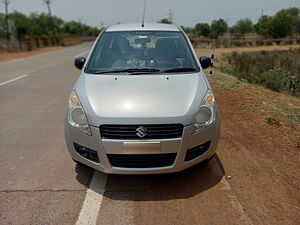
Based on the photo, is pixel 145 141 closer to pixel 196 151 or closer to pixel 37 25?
pixel 196 151

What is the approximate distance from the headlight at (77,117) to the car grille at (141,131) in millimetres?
227

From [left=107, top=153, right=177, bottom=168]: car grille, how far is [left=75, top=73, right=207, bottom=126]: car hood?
14.0 inches

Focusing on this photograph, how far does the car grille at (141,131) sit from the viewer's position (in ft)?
8.54

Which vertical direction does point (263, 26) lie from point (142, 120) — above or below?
below

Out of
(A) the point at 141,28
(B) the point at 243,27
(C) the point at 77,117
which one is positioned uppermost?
(A) the point at 141,28

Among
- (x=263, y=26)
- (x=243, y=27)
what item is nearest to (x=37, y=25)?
(x=243, y=27)

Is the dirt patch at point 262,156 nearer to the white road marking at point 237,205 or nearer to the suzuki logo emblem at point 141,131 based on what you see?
the white road marking at point 237,205

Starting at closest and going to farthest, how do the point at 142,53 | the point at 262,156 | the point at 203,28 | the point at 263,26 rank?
the point at 262,156, the point at 142,53, the point at 203,28, the point at 263,26

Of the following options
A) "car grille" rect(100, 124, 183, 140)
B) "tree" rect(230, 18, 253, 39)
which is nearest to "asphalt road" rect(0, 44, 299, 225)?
"car grille" rect(100, 124, 183, 140)

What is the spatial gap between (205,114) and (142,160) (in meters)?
0.84

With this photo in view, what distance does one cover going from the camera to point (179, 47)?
4035mm

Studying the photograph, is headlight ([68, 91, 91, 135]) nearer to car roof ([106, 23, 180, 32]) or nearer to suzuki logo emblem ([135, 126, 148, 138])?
suzuki logo emblem ([135, 126, 148, 138])

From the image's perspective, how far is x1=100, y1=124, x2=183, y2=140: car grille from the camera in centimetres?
260

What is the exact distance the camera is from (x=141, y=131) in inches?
102
